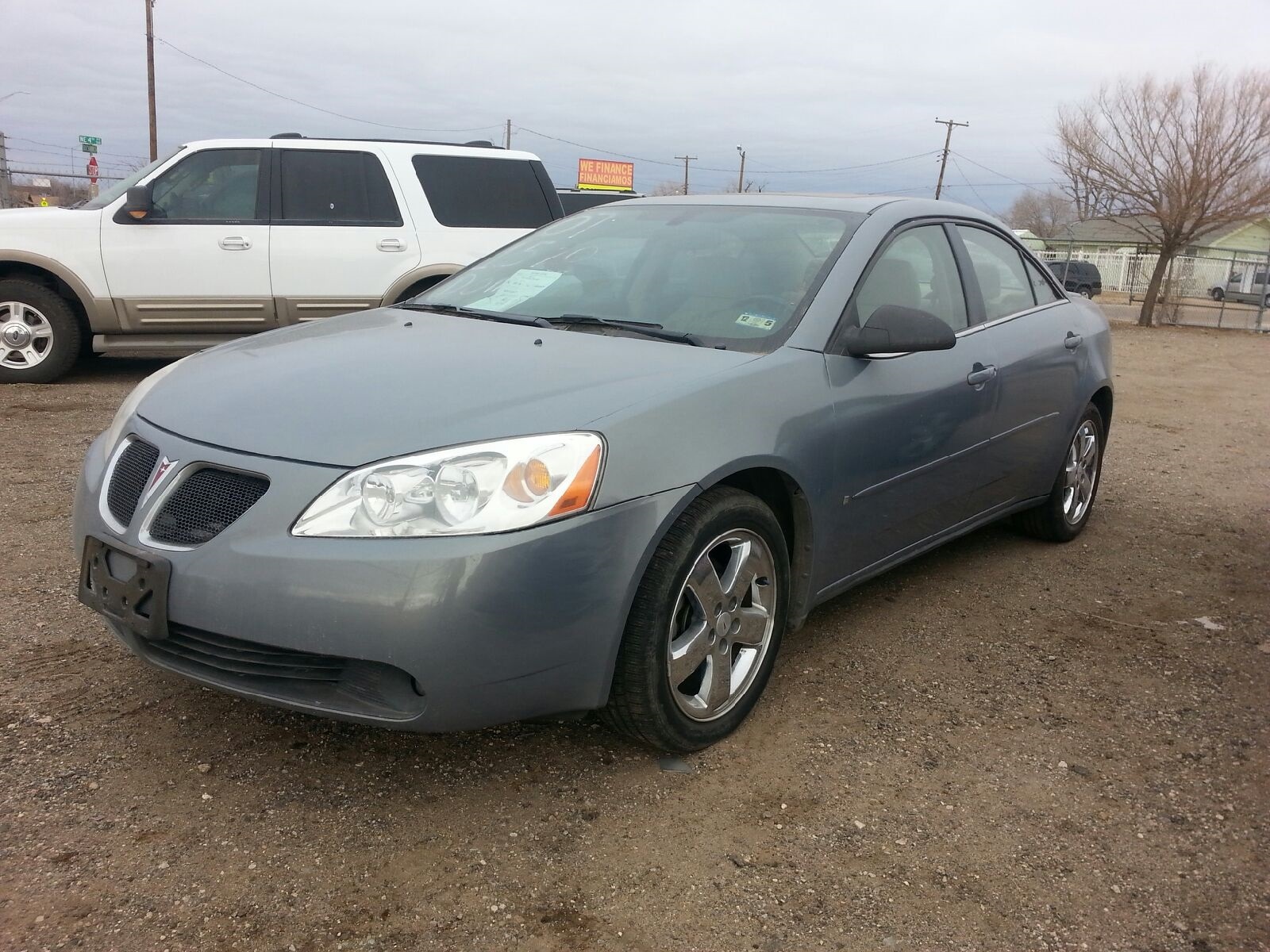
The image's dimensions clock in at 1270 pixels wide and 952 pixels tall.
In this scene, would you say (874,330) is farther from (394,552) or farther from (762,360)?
(394,552)

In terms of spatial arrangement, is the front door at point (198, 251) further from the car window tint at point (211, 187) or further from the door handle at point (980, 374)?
the door handle at point (980, 374)

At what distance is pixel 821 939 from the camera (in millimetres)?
2232

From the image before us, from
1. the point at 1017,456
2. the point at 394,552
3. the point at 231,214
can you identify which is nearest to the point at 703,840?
the point at 394,552

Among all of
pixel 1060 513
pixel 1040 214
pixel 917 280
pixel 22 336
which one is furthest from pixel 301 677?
pixel 1040 214

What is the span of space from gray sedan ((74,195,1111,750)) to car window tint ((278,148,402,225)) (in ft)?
15.7

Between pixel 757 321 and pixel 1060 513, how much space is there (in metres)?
2.46

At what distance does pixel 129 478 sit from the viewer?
8.87 feet

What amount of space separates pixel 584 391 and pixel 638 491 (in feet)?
1.04

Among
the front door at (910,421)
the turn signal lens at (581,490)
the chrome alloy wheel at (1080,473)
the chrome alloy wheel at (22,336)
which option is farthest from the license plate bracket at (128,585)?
the chrome alloy wheel at (22,336)

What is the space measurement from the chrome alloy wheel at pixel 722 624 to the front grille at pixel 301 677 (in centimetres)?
71

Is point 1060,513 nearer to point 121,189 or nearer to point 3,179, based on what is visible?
point 121,189

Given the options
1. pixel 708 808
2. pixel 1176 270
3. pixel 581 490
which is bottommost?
pixel 708 808

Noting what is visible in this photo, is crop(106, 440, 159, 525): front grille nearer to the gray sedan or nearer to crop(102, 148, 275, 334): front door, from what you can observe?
the gray sedan

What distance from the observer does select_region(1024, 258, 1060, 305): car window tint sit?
188 inches
